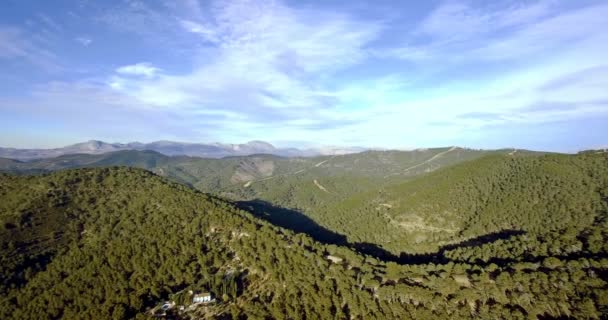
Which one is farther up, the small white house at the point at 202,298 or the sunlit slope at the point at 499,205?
the sunlit slope at the point at 499,205

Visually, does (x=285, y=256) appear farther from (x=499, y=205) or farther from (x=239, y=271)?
(x=499, y=205)

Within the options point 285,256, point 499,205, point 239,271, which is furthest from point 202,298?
point 499,205

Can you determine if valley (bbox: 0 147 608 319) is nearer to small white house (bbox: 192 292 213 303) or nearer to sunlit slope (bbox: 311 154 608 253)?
sunlit slope (bbox: 311 154 608 253)

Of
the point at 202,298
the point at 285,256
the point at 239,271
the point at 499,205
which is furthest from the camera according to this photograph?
the point at 499,205

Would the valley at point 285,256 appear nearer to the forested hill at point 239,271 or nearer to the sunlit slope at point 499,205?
the forested hill at point 239,271

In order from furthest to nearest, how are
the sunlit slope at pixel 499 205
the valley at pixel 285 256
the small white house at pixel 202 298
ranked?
the sunlit slope at pixel 499 205 → the small white house at pixel 202 298 → the valley at pixel 285 256

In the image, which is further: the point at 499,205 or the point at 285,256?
the point at 499,205

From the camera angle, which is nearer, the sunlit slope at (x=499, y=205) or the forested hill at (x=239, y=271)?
the forested hill at (x=239, y=271)

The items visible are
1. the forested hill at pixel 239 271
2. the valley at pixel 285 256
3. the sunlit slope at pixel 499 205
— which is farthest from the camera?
the sunlit slope at pixel 499 205

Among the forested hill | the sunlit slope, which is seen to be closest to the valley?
the forested hill

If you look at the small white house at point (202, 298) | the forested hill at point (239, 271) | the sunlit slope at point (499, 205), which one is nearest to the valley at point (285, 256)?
the forested hill at point (239, 271)
